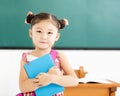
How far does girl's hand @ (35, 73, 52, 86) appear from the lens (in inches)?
35.4

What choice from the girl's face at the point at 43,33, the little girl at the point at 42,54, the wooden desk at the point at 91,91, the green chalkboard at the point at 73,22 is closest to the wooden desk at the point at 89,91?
the wooden desk at the point at 91,91

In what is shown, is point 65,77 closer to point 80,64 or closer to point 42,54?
point 42,54

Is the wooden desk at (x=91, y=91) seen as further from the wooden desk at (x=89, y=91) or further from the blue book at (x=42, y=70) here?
the blue book at (x=42, y=70)

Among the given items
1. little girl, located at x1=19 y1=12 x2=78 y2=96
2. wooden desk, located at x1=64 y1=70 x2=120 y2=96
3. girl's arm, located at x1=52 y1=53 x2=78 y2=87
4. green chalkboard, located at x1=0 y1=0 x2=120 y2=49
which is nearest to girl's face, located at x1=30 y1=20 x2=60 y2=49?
little girl, located at x1=19 y1=12 x2=78 y2=96

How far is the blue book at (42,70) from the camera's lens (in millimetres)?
911

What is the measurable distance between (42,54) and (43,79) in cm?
15

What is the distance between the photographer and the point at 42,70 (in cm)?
93

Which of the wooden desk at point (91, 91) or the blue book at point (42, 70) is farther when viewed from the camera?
the wooden desk at point (91, 91)

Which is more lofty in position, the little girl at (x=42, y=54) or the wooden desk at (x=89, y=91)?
the little girl at (x=42, y=54)

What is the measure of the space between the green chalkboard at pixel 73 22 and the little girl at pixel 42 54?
106 cm

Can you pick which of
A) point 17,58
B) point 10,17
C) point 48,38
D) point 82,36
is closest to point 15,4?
point 10,17

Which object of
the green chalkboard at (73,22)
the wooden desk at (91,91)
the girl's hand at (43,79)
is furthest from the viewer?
the green chalkboard at (73,22)

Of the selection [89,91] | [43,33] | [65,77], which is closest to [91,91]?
[89,91]

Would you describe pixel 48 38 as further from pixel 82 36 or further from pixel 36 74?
pixel 82 36
